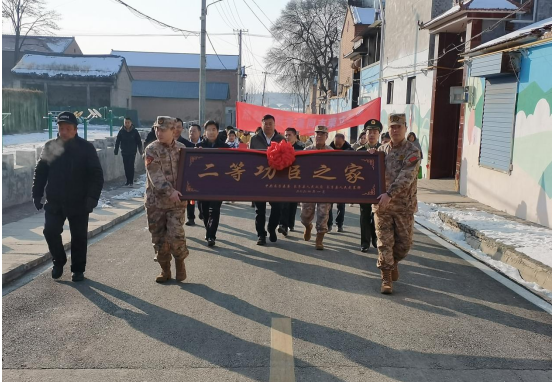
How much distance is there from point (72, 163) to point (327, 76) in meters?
54.3

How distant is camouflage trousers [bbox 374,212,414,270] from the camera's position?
6.34 metres

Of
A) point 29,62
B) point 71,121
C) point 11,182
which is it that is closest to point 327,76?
point 29,62

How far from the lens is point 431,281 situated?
6.96 metres

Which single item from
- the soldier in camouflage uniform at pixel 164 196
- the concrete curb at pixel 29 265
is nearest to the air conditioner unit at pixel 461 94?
the concrete curb at pixel 29 265

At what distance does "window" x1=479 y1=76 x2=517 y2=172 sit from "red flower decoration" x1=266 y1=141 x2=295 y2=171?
7598 mm

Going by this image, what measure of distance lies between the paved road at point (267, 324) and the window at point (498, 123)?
5.50 m

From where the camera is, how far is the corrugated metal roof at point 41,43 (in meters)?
61.0

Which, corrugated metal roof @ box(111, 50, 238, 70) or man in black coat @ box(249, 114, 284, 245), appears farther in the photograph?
corrugated metal roof @ box(111, 50, 238, 70)

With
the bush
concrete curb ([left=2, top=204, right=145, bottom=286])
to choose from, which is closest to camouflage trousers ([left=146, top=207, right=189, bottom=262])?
concrete curb ([left=2, top=204, right=145, bottom=286])

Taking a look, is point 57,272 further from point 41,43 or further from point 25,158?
point 41,43

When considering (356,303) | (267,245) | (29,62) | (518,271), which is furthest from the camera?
(29,62)

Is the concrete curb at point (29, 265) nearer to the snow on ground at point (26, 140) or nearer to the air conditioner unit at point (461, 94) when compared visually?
the snow on ground at point (26, 140)

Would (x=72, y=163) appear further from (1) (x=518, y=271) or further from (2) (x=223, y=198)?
(1) (x=518, y=271)

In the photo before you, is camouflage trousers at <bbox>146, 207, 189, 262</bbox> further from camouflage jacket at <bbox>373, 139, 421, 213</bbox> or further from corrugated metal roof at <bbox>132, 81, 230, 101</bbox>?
corrugated metal roof at <bbox>132, 81, 230, 101</bbox>
